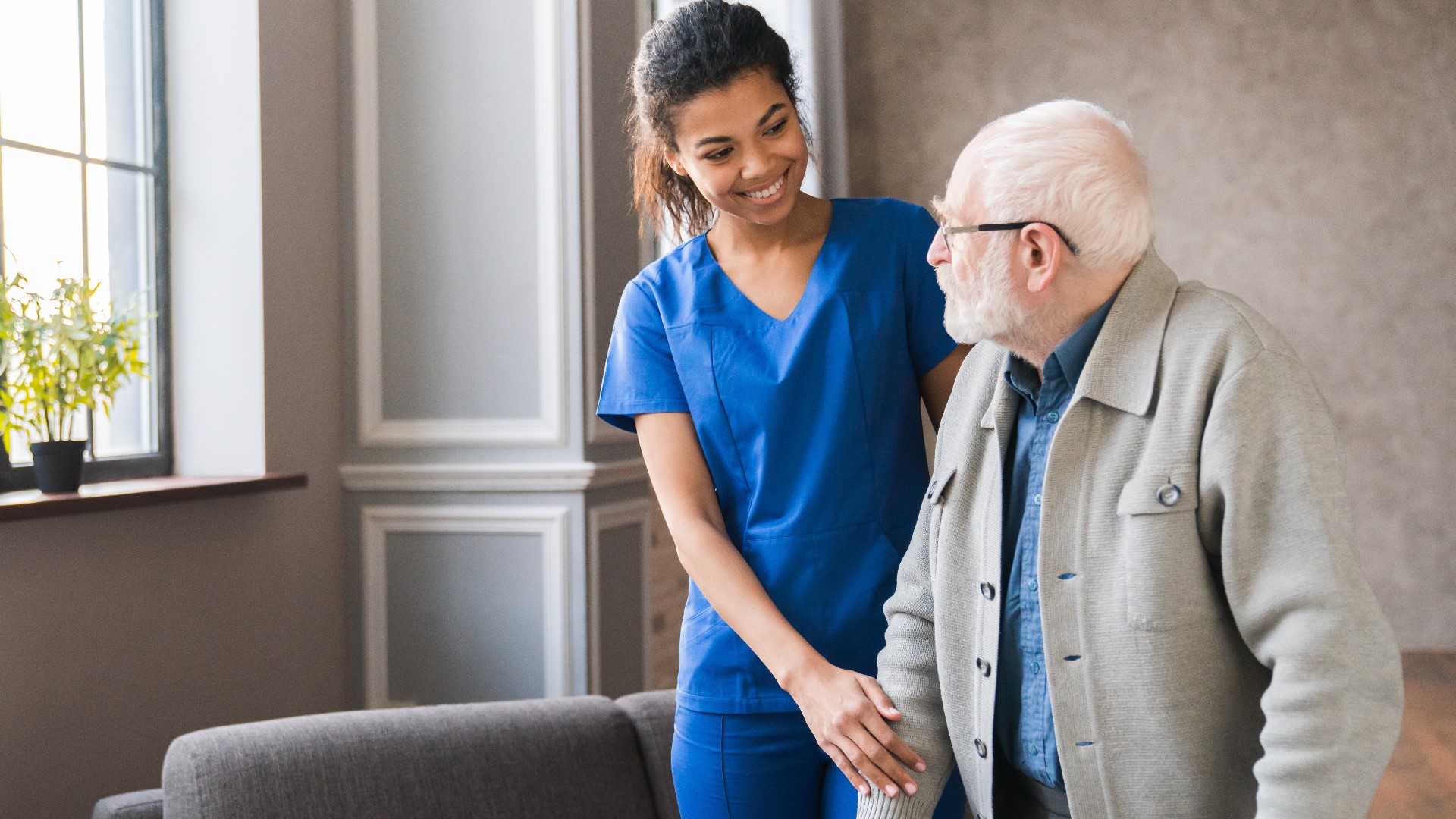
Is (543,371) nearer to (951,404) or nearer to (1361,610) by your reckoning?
(951,404)

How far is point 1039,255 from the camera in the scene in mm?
1114

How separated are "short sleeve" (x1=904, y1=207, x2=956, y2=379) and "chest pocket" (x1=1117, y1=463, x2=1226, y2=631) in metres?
0.50

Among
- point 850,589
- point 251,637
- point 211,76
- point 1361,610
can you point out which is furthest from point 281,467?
point 1361,610

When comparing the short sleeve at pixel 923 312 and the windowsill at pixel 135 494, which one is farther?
the windowsill at pixel 135 494

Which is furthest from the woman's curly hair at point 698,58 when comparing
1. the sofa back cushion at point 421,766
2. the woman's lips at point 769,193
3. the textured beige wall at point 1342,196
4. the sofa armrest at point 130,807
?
the textured beige wall at point 1342,196

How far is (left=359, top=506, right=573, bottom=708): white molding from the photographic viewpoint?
281cm

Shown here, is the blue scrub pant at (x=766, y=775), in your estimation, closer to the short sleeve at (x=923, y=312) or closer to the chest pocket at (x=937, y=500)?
the chest pocket at (x=937, y=500)

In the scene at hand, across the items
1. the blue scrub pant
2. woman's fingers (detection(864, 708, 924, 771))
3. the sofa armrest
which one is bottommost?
the sofa armrest

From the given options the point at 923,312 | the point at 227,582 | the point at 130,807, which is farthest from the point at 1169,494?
the point at 227,582

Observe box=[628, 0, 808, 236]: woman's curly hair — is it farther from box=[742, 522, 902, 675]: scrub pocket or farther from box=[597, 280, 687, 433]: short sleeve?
box=[742, 522, 902, 675]: scrub pocket

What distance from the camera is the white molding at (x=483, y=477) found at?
279cm

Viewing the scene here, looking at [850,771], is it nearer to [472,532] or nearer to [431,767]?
Answer: [431,767]

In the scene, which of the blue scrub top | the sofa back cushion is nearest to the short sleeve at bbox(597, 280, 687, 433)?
the blue scrub top

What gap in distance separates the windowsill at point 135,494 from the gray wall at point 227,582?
0.06 metres
